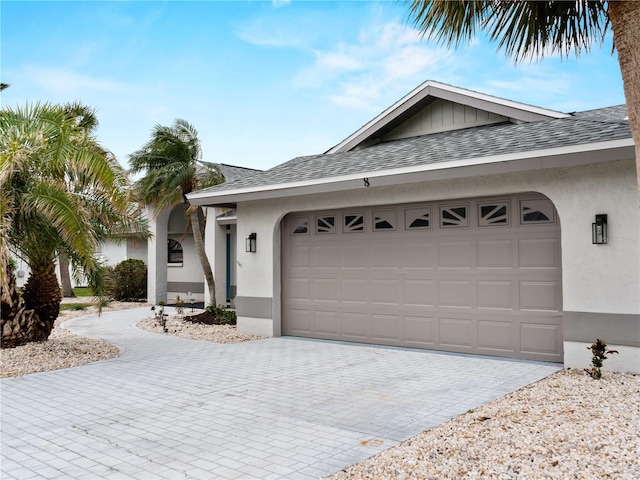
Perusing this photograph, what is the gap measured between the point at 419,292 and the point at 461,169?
2.51 metres

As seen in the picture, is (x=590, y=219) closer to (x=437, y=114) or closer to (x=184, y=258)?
(x=437, y=114)

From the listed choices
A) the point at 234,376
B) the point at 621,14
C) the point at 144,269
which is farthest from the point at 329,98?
the point at 621,14

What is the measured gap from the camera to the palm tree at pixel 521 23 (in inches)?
223

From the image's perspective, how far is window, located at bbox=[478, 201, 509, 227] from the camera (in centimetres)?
888

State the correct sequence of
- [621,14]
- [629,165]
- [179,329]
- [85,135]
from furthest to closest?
[179,329] < [85,135] < [629,165] < [621,14]

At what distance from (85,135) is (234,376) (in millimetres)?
5066

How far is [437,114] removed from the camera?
12.5m

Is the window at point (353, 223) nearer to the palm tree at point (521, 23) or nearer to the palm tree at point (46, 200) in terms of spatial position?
the palm tree at point (46, 200)

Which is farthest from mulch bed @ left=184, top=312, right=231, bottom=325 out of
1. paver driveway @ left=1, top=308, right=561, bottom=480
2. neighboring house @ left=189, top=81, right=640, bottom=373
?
paver driveway @ left=1, top=308, right=561, bottom=480

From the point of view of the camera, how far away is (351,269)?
10.7 metres

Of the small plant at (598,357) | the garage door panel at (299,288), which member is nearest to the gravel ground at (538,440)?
the small plant at (598,357)

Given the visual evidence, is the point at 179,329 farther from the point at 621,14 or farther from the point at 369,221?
the point at 621,14

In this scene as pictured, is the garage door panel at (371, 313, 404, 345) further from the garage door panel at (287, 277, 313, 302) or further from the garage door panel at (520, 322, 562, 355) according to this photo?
the garage door panel at (520, 322, 562, 355)

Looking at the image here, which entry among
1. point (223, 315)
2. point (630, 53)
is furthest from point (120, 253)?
point (630, 53)
